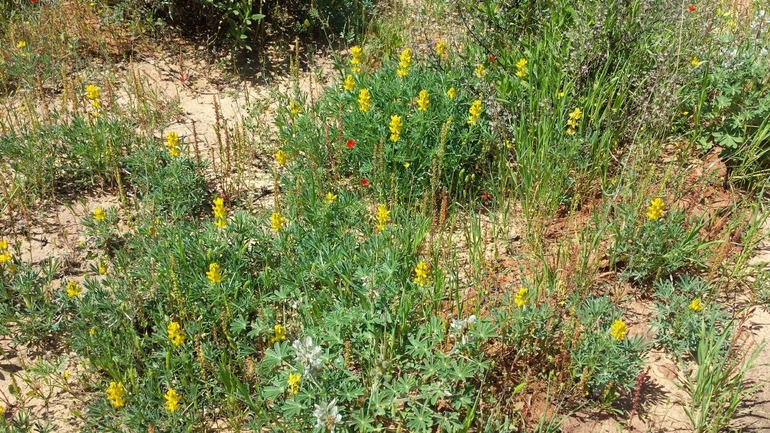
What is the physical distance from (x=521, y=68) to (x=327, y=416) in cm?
294

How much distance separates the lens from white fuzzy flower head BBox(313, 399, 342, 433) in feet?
9.22

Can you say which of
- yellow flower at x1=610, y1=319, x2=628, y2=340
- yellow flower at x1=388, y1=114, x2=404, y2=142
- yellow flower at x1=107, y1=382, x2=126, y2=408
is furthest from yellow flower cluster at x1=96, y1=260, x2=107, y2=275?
yellow flower at x1=610, y1=319, x2=628, y2=340

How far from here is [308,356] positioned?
295 cm

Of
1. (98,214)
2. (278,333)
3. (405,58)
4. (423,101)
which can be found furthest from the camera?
(405,58)

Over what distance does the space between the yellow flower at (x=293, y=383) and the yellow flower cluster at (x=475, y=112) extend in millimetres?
2177

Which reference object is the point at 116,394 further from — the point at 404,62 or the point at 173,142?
the point at 404,62

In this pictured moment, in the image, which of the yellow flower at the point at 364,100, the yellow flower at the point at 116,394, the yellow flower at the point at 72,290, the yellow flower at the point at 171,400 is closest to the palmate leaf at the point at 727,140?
the yellow flower at the point at 364,100

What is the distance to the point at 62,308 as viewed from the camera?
3637mm

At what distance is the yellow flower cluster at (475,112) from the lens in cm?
426

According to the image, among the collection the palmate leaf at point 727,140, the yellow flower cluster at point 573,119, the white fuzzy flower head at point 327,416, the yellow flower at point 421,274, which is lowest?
the white fuzzy flower head at point 327,416

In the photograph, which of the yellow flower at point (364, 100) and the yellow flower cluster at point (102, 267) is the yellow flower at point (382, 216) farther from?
the yellow flower cluster at point (102, 267)

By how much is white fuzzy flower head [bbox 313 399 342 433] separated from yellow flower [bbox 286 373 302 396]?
0.50 ft

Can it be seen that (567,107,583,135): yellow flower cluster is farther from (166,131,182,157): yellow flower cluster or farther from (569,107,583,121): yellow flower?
(166,131,182,157): yellow flower cluster

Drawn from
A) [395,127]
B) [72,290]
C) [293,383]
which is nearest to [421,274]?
[293,383]
